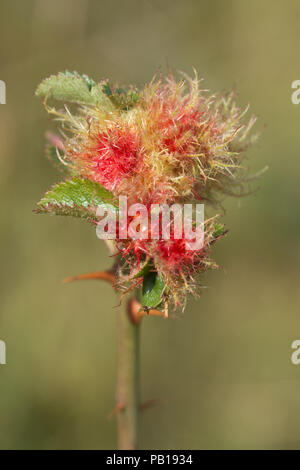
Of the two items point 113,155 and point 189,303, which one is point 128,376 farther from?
point 189,303

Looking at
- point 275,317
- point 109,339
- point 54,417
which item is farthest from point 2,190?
point 275,317

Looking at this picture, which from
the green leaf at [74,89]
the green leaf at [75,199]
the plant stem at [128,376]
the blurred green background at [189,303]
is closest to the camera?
the green leaf at [75,199]

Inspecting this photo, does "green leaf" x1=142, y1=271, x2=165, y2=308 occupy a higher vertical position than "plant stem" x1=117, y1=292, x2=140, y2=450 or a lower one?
higher

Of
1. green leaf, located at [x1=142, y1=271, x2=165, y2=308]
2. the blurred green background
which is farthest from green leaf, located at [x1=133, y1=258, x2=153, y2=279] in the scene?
the blurred green background

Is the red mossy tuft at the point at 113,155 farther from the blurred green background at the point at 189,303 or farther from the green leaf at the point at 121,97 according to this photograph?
the blurred green background at the point at 189,303

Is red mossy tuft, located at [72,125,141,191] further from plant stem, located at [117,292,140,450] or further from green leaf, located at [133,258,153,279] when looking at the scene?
plant stem, located at [117,292,140,450]

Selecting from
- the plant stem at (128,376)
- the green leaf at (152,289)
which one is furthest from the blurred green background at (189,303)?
the green leaf at (152,289)
